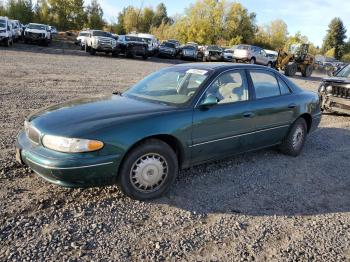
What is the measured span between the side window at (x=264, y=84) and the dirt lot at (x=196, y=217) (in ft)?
3.46

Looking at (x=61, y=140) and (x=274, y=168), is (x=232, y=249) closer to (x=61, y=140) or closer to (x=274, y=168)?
(x=61, y=140)

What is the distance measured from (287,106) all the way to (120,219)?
3.38 m

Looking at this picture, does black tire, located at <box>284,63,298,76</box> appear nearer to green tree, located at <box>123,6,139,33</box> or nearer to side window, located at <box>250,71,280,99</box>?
side window, located at <box>250,71,280,99</box>

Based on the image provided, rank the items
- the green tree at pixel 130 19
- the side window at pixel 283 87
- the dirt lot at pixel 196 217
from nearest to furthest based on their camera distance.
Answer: the dirt lot at pixel 196 217 → the side window at pixel 283 87 → the green tree at pixel 130 19

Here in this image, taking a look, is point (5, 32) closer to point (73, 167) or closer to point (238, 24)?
point (73, 167)

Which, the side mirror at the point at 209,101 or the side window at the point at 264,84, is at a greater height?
the side window at the point at 264,84

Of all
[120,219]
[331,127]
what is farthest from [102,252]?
[331,127]

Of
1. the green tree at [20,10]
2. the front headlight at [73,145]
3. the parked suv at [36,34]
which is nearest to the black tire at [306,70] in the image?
the parked suv at [36,34]

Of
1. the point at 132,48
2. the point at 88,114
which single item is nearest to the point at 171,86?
the point at 88,114

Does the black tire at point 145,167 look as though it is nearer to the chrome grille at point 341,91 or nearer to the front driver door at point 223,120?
the front driver door at point 223,120

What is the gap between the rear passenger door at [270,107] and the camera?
5449 mm

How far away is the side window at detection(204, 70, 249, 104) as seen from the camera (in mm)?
4905

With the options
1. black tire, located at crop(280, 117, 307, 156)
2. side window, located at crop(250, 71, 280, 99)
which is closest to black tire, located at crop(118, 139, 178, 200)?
side window, located at crop(250, 71, 280, 99)

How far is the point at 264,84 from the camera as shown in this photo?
5.71 m
